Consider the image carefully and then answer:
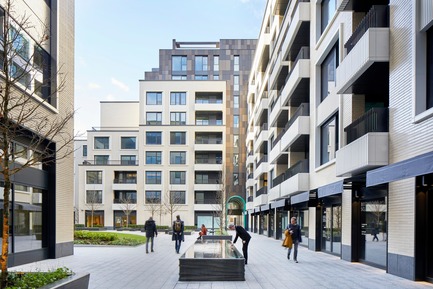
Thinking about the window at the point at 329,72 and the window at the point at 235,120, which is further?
the window at the point at 235,120

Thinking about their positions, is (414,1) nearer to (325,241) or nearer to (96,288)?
(96,288)

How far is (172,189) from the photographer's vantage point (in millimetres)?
66750

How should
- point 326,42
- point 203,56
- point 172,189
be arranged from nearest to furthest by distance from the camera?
point 326,42
point 172,189
point 203,56

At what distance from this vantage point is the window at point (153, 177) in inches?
2650

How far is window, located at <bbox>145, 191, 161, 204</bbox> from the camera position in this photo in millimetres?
66250

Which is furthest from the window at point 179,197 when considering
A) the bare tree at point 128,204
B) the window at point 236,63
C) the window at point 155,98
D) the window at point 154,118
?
the window at point 236,63

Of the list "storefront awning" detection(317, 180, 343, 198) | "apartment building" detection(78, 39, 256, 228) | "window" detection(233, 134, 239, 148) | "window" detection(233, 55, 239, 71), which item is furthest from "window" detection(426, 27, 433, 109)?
"window" detection(233, 55, 239, 71)

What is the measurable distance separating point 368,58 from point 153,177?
56.0 meters

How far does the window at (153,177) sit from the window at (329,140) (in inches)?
1857

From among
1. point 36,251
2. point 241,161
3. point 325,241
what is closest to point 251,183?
point 241,161

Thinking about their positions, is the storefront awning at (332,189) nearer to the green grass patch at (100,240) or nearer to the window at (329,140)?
the window at (329,140)

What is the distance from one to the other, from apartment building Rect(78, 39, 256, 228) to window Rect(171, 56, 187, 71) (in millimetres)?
14578

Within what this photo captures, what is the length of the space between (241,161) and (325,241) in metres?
50.1

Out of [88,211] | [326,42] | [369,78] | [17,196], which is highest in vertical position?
[326,42]
